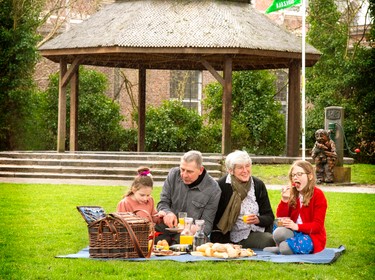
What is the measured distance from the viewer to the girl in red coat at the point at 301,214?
9836mm

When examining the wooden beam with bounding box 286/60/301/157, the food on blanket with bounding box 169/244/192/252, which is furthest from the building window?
the food on blanket with bounding box 169/244/192/252

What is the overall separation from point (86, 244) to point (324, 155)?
11.2m

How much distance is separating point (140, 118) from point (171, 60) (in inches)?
96.1

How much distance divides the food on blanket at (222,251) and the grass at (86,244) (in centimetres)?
20

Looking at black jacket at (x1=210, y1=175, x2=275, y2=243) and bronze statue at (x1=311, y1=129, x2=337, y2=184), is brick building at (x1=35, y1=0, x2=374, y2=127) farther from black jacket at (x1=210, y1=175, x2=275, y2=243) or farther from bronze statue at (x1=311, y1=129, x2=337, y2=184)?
black jacket at (x1=210, y1=175, x2=275, y2=243)

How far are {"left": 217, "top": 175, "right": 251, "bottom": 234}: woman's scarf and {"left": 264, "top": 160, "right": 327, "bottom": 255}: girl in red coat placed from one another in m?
0.46

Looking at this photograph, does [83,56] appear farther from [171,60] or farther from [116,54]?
[171,60]

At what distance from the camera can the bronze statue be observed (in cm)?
2128

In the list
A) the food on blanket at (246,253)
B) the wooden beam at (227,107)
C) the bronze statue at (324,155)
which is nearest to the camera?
the food on blanket at (246,253)

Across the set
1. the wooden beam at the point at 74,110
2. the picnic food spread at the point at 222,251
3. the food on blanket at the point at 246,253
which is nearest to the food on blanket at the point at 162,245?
the picnic food spread at the point at 222,251

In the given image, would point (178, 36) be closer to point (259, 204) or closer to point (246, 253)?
point (259, 204)

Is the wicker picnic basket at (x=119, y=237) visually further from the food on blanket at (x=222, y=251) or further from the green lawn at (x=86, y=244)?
the food on blanket at (x=222, y=251)

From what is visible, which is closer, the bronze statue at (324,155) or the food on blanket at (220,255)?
the food on blanket at (220,255)

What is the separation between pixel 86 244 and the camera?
36.6 feet
